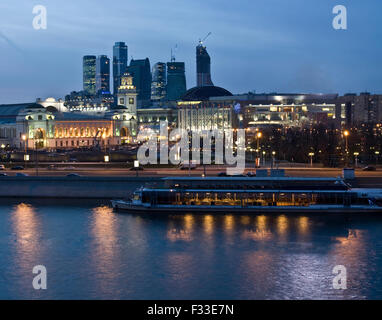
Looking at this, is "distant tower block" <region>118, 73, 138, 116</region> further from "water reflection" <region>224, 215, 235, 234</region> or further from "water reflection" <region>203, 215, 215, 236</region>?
"water reflection" <region>224, 215, 235, 234</region>

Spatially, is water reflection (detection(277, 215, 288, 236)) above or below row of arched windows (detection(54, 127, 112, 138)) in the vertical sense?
below

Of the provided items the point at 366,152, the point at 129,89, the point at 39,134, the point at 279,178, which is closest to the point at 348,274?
the point at 279,178

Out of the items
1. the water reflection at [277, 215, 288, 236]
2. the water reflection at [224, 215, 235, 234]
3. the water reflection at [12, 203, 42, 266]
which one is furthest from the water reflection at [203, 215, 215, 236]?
the water reflection at [12, 203, 42, 266]

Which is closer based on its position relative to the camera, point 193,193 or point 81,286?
point 81,286

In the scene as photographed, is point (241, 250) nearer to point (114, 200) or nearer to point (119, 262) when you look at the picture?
point (119, 262)

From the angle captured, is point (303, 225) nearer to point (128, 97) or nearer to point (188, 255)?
point (188, 255)

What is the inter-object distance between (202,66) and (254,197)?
144m

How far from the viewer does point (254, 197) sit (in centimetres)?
2666

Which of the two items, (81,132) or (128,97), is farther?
(128,97)

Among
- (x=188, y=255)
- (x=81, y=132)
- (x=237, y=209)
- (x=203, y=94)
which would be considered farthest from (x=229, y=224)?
(x=203, y=94)

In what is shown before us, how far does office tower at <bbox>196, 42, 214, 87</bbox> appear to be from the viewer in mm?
167625
